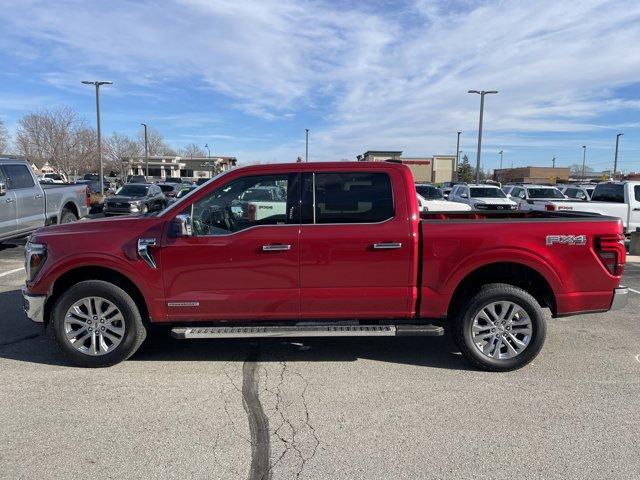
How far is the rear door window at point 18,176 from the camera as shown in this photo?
998cm

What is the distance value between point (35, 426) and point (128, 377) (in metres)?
0.92

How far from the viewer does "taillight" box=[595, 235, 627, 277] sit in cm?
453

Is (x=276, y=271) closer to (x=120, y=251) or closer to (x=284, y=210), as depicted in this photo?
(x=284, y=210)

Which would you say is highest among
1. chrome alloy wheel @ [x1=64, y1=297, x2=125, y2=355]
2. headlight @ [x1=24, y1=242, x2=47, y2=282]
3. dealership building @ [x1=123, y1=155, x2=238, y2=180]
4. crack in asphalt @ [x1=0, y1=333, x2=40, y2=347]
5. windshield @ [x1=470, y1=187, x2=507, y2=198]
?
dealership building @ [x1=123, y1=155, x2=238, y2=180]

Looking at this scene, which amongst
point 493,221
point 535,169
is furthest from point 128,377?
point 535,169

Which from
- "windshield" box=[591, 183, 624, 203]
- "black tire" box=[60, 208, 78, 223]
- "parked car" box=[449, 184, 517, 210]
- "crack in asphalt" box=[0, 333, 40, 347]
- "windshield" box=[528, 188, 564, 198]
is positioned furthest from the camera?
"windshield" box=[528, 188, 564, 198]

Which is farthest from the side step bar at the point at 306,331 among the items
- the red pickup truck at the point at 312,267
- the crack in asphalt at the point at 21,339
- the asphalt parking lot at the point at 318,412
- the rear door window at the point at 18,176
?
the rear door window at the point at 18,176

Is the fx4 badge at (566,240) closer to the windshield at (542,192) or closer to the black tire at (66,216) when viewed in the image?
the black tire at (66,216)

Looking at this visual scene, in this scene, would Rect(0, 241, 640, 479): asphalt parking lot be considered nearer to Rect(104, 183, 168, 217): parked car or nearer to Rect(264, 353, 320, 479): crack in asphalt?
Rect(264, 353, 320, 479): crack in asphalt

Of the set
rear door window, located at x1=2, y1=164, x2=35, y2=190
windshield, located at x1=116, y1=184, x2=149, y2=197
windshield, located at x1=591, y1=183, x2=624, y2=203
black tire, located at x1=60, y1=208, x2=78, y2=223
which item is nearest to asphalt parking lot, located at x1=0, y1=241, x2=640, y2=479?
rear door window, located at x1=2, y1=164, x2=35, y2=190

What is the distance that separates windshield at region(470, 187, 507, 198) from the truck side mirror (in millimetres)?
19120

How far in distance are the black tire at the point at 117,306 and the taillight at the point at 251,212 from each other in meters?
1.29

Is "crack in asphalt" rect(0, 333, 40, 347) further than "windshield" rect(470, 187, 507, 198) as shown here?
No

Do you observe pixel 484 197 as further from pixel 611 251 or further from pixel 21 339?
pixel 21 339
